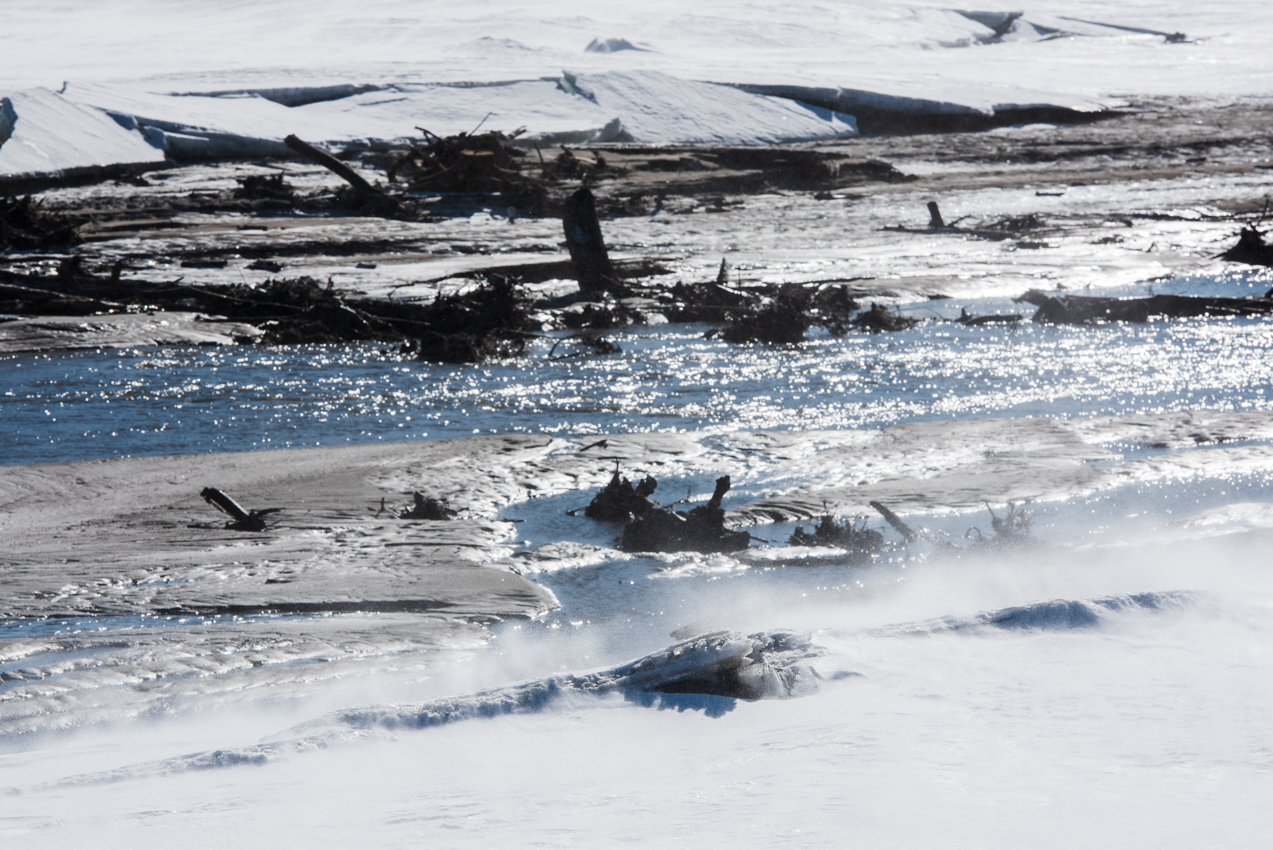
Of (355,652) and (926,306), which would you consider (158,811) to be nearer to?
(355,652)

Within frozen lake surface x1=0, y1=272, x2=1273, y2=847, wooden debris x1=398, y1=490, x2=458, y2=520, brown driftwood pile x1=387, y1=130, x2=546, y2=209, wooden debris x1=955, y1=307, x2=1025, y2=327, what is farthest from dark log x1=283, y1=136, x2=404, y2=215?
wooden debris x1=398, y1=490, x2=458, y2=520

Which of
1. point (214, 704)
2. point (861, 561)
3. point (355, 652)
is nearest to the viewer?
point (214, 704)

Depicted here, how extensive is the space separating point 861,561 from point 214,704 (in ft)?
6.71

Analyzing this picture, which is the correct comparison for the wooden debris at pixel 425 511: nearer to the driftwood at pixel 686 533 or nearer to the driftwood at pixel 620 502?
the driftwood at pixel 620 502

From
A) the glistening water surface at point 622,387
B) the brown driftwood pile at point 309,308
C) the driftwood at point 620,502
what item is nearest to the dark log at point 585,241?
the brown driftwood pile at point 309,308

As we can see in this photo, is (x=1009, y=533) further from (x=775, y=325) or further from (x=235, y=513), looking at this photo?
(x=775, y=325)

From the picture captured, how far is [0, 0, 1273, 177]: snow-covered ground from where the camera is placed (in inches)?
675

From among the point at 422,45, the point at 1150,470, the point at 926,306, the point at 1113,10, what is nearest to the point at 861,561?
the point at 1150,470

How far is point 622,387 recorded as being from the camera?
6367mm

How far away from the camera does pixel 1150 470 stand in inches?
189

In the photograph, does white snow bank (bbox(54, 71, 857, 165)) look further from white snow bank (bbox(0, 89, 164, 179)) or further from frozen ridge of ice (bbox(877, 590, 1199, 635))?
frozen ridge of ice (bbox(877, 590, 1199, 635))

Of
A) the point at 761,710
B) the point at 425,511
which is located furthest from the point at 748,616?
the point at 425,511

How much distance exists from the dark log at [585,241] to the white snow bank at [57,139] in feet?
25.2

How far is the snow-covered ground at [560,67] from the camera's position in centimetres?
1716
